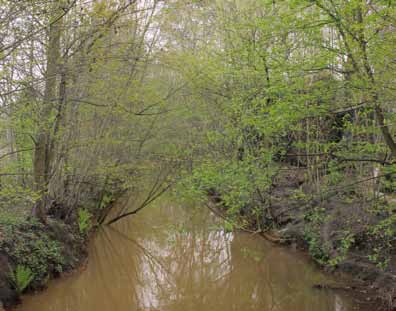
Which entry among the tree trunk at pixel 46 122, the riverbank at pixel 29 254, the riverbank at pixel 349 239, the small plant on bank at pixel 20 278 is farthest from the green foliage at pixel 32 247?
the riverbank at pixel 349 239

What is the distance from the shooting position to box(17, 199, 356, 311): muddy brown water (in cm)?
799

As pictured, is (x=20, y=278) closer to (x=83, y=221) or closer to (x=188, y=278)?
(x=188, y=278)

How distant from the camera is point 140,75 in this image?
36.9ft

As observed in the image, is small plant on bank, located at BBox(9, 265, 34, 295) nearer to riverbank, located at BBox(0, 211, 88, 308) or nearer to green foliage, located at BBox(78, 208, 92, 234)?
riverbank, located at BBox(0, 211, 88, 308)

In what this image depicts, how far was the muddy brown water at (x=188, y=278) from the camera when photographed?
7992 mm

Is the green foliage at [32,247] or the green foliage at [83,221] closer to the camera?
the green foliage at [32,247]

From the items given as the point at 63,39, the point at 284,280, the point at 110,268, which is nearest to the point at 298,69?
the point at 63,39

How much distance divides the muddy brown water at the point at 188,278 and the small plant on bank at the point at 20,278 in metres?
0.30

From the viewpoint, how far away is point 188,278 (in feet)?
33.0

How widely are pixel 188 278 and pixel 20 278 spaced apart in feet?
13.5

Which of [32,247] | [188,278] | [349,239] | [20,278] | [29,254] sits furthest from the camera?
[188,278]

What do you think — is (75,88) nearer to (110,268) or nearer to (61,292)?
(61,292)

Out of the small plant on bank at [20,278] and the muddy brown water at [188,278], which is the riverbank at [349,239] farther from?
the small plant on bank at [20,278]

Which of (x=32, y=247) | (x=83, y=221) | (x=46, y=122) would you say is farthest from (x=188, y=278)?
(x=46, y=122)
